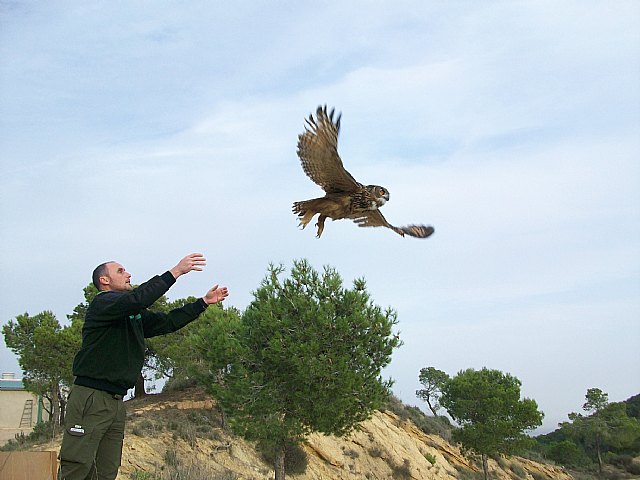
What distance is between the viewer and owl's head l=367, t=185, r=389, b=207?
863cm

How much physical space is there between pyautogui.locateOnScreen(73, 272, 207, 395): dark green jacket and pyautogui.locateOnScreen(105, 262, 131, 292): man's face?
153 mm

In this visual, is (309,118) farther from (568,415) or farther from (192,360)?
(568,415)

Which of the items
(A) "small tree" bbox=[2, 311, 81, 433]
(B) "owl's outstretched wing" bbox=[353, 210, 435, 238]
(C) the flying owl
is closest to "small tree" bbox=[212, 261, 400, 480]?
(A) "small tree" bbox=[2, 311, 81, 433]

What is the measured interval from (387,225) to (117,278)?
603 cm

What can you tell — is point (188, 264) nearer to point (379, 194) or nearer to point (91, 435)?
point (91, 435)

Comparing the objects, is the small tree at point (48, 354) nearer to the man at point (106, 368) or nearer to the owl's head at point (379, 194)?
the owl's head at point (379, 194)

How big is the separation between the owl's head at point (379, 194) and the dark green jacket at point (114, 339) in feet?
14.8

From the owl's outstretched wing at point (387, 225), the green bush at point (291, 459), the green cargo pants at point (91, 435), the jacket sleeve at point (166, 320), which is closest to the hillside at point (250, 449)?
the green bush at point (291, 459)

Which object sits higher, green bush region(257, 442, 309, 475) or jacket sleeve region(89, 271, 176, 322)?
jacket sleeve region(89, 271, 176, 322)

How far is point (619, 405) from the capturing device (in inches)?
1972

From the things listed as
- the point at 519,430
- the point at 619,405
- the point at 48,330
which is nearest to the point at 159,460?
the point at 48,330

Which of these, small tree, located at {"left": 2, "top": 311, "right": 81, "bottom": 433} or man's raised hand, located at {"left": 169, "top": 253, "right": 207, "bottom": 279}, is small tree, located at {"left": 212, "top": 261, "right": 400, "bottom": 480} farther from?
man's raised hand, located at {"left": 169, "top": 253, "right": 207, "bottom": 279}

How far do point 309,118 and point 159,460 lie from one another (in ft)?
55.5

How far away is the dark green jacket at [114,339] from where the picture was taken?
14.6 ft
